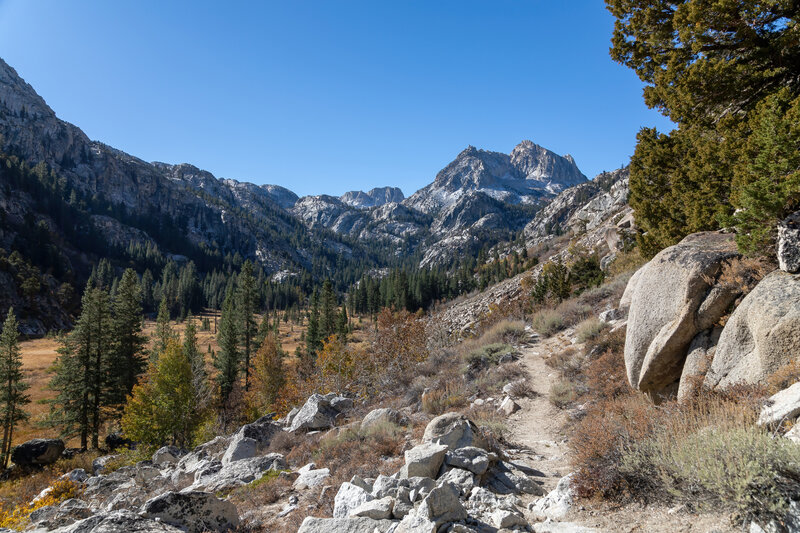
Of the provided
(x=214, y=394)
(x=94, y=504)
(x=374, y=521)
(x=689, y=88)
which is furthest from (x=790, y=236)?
(x=214, y=394)

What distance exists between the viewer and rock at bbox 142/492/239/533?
5.54 m

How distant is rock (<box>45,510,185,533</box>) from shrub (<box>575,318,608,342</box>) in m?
12.0

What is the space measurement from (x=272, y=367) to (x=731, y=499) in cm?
3719

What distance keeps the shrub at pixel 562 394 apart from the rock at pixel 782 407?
18.5 feet

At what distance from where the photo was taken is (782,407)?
3.93 m

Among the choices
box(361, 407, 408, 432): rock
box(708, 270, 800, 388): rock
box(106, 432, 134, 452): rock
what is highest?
box(708, 270, 800, 388): rock

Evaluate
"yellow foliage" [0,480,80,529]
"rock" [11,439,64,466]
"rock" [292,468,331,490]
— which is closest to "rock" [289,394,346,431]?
"rock" [292,468,331,490]

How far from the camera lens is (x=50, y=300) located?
83.6 meters

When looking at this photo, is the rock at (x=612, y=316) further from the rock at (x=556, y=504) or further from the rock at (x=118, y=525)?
the rock at (x=118, y=525)

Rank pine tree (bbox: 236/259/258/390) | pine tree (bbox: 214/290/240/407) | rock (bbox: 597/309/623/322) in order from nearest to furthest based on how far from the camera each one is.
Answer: rock (bbox: 597/309/623/322) < pine tree (bbox: 214/290/240/407) < pine tree (bbox: 236/259/258/390)

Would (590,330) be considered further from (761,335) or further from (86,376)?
(86,376)

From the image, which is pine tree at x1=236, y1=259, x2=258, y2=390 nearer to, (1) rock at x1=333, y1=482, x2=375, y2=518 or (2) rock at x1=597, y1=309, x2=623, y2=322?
(2) rock at x1=597, y1=309, x2=623, y2=322

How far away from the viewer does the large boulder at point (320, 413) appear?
12.9 metres

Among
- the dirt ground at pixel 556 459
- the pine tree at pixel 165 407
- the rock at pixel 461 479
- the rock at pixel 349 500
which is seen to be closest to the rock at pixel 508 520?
the dirt ground at pixel 556 459
